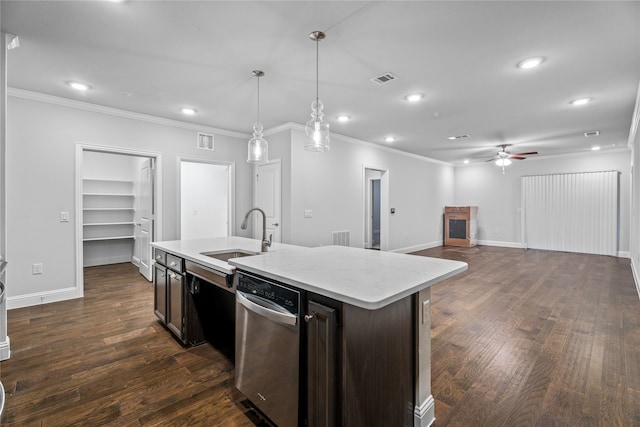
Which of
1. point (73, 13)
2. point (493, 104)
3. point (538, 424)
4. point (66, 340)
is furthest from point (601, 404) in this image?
point (73, 13)

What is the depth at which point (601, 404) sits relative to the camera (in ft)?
6.13

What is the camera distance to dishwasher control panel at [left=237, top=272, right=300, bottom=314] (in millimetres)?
1450

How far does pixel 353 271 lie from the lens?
160 centimetres

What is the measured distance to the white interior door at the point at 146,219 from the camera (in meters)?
4.70

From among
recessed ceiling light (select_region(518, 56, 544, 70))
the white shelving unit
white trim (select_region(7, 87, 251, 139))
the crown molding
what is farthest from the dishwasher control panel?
the white shelving unit

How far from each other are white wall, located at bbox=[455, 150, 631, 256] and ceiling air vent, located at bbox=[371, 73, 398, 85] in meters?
6.87

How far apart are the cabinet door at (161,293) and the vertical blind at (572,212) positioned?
29.1 feet

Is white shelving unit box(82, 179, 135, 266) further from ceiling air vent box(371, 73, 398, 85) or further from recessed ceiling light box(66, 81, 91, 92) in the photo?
ceiling air vent box(371, 73, 398, 85)

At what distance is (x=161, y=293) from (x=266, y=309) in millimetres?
1890

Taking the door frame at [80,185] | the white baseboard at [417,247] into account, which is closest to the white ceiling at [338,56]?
the door frame at [80,185]

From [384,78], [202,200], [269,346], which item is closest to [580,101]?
[384,78]

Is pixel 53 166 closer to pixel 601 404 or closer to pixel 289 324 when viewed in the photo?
pixel 289 324

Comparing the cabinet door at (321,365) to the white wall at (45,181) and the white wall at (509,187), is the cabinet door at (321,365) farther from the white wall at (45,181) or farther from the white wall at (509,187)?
the white wall at (509,187)

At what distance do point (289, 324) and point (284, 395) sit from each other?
387 millimetres
